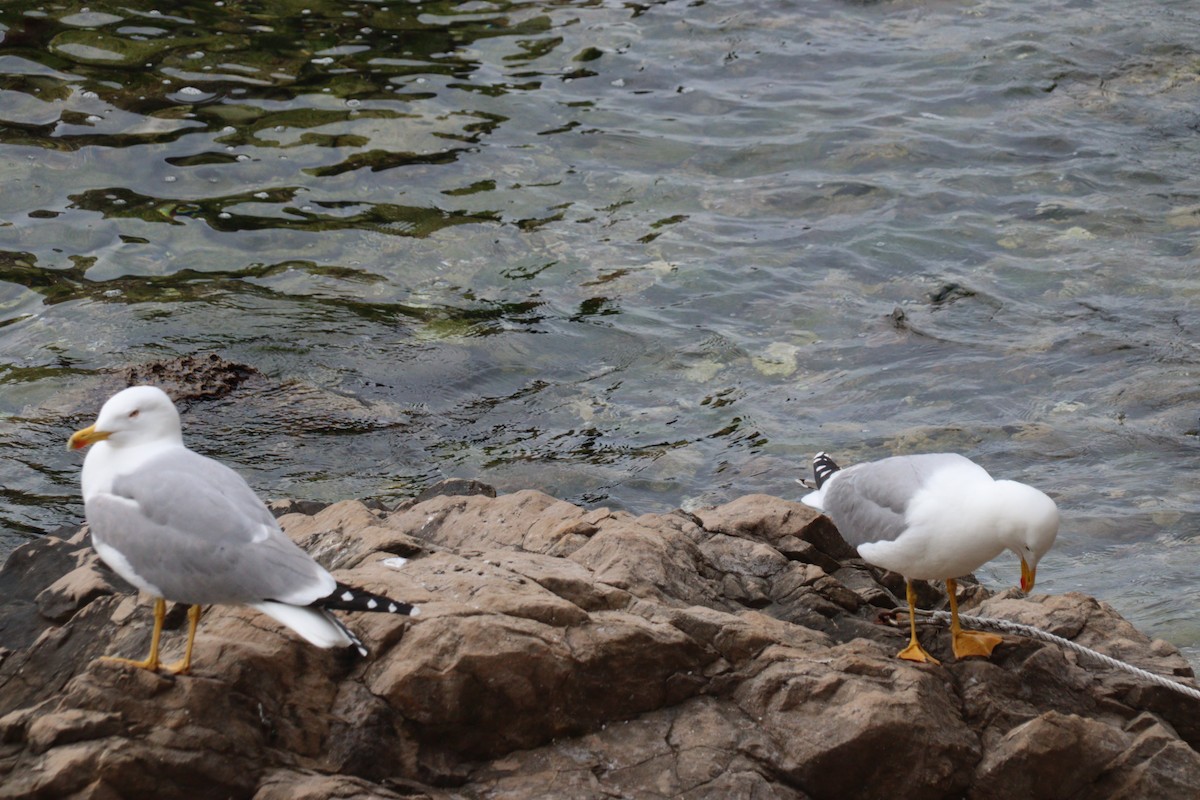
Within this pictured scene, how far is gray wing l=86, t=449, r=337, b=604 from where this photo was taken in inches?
156

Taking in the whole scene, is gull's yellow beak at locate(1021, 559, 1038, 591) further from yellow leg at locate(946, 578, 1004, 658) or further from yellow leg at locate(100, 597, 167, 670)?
yellow leg at locate(100, 597, 167, 670)

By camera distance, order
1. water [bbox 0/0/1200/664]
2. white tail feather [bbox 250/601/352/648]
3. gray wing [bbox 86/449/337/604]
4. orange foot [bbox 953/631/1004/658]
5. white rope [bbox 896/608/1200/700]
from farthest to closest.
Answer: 1. water [bbox 0/0/1200/664]
2. orange foot [bbox 953/631/1004/658]
3. white rope [bbox 896/608/1200/700]
4. gray wing [bbox 86/449/337/604]
5. white tail feather [bbox 250/601/352/648]

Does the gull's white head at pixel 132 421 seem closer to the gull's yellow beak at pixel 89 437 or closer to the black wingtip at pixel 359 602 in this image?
the gull's yellow beak at pixel 89 437

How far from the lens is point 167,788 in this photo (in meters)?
3.78

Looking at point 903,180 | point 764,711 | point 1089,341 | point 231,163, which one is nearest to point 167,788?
point 764,711

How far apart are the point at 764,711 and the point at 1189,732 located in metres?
1.69

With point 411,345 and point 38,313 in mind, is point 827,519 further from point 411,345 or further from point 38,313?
point 38,313

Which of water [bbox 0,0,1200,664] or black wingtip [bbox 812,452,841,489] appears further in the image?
water [bbox 0,0,1200,664]

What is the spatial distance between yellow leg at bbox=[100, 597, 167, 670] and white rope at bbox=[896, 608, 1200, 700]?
2956 millimetres

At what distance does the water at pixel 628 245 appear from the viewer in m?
8.28

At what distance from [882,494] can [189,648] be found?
2623 millimetres

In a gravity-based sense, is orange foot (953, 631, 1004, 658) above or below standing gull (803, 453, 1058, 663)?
below

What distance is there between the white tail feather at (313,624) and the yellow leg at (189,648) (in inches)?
11.6

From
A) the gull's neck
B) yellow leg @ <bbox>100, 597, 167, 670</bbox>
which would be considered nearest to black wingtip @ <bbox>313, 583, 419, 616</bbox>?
yellow leg @ <bbox>100, 597, 167, 670</bbox>
